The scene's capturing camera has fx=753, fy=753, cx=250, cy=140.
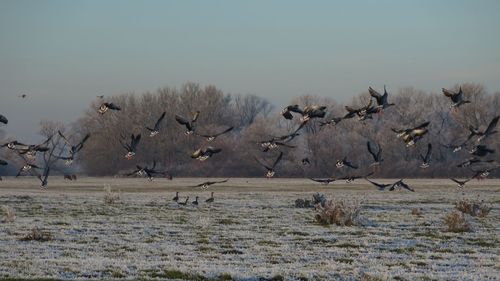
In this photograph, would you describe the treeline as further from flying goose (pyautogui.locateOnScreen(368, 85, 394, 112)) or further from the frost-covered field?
flying goose (pyautogui.locateOnScreen(368, 85, 394, 112))

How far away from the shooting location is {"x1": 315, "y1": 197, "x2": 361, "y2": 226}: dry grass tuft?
36125 millimetres

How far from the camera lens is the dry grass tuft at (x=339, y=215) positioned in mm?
36125

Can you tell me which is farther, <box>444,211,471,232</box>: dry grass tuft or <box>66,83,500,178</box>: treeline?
<box>66,83,500,178</box>: treeline

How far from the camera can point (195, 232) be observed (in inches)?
1283

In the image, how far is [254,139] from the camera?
385 ft

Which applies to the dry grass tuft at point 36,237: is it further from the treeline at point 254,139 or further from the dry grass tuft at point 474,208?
the treeline at point 254,139

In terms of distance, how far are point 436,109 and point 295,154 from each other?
75.4 feet

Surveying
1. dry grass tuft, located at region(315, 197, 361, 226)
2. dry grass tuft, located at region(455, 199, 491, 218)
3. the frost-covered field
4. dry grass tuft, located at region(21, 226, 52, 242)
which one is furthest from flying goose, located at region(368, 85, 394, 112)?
dry grass tuft, located at region(455, 199, 491, 218)

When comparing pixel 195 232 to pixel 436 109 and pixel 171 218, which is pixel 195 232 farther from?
pixel 436 109

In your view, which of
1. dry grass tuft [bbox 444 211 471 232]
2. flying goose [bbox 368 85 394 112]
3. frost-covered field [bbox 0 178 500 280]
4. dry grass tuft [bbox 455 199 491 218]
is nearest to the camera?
flying goose [bbox 368 85 394 112]

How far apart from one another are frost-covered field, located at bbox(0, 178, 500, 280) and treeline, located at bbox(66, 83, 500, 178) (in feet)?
202

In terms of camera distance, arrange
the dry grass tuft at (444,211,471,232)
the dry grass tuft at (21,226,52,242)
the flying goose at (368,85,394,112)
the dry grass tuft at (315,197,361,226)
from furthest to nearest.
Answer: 1. the dry grass tuft at (315,197,361,226)
2. the dry grass tuft at (444,211,471,232)
3. the dry grass tuft at (21,226,52,242)
4. the flying goose at (368,85,394,112)

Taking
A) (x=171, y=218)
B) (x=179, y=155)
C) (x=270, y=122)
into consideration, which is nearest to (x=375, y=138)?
(x=270, y=122)

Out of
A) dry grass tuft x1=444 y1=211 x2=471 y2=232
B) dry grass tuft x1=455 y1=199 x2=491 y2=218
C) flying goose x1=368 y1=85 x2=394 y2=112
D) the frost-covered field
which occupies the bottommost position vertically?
the frost-covered field
